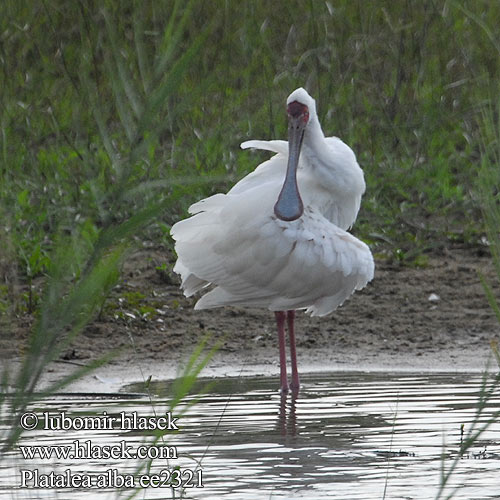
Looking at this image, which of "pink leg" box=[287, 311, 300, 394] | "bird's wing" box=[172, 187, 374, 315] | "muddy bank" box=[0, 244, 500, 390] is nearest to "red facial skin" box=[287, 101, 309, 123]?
"bird's wing" box=[172, 187, 374, 315]

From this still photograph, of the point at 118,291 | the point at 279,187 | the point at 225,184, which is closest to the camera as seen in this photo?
the point at 279,187

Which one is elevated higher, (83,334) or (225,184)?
(225,184)

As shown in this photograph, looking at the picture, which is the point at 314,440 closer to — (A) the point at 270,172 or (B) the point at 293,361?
(B) the point at 293,361

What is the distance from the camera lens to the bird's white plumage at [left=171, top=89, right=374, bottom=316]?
21.0 ft

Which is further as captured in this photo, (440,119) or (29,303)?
(440,119)

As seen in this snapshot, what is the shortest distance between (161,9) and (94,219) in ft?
9.61

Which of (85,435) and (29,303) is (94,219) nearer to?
(29,303)

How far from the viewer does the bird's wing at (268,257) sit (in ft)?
20.9

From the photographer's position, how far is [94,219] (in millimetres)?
8016

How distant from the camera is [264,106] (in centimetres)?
980

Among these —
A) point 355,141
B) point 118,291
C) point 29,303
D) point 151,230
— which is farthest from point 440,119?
point 29,303

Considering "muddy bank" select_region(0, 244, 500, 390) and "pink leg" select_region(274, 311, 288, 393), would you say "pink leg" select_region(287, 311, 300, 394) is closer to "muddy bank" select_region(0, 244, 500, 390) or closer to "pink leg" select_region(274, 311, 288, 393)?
"pink leg" select_region(274, 311, 288, 393)

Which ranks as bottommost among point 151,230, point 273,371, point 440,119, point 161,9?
point 273,371

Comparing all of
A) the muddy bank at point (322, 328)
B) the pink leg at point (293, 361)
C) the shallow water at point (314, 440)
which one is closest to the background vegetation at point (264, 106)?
the muddy bank at point (322, 328)
